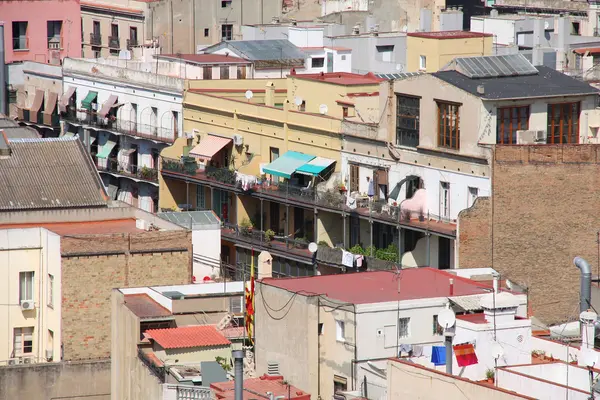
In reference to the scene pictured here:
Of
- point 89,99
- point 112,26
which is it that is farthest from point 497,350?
point 112,26

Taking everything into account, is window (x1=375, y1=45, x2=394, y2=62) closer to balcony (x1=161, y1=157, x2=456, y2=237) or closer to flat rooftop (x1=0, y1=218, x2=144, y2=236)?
balcony (x1=161, y1=157, x2=456, y2=237)

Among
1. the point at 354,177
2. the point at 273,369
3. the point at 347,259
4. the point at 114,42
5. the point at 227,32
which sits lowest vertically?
the point at 347,259

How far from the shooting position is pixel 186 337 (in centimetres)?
6116

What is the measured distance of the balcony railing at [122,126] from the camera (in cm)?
9994

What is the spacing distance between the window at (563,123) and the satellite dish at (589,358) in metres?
25.4

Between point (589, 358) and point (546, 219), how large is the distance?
23.4 m

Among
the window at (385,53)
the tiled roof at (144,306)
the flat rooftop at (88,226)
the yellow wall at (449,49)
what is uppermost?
the yellow wall at (449,49)

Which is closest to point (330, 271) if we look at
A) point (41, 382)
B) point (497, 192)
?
point (497, 192)

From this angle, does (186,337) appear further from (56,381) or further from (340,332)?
(56,381)

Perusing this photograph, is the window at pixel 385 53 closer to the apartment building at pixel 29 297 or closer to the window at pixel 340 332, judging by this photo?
the apartment building at pixel 29 297

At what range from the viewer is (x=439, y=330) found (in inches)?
2270

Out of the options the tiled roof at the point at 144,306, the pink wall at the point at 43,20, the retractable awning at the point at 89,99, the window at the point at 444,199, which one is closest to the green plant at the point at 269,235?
the window at the point at 444,199

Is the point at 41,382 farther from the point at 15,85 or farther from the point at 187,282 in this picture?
the point at 15,85

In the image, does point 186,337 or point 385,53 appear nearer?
point 186,337
